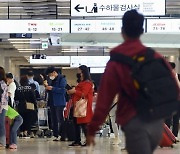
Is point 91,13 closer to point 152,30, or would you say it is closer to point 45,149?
point 152,30

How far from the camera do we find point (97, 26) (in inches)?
611

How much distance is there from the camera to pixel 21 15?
1862 centimetres

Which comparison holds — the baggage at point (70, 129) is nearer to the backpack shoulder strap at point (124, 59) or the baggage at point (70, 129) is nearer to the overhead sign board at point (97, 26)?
the overhead sign board at point (97, 26)

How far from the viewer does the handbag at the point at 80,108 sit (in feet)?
30.6

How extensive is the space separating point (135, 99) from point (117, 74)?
0.19m

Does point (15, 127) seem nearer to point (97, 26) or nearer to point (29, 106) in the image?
point (29, 106)

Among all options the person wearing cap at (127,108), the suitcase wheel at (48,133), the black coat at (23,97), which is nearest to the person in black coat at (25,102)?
the black coat at (23,97)

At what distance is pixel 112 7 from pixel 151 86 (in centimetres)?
1143

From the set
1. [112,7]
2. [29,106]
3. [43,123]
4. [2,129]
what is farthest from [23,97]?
[112,7]

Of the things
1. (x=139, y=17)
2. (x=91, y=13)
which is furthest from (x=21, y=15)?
(x=139, y=17)

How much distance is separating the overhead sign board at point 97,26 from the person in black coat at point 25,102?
350 centimetres

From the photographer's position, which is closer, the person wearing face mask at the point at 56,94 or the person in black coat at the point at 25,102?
the person wearing face mask at the point at 56,94

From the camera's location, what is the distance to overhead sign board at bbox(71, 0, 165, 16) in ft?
47.2

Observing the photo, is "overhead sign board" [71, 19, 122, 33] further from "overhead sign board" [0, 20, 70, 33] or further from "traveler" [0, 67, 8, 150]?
"traveler" [0, 67, 8, 150]
